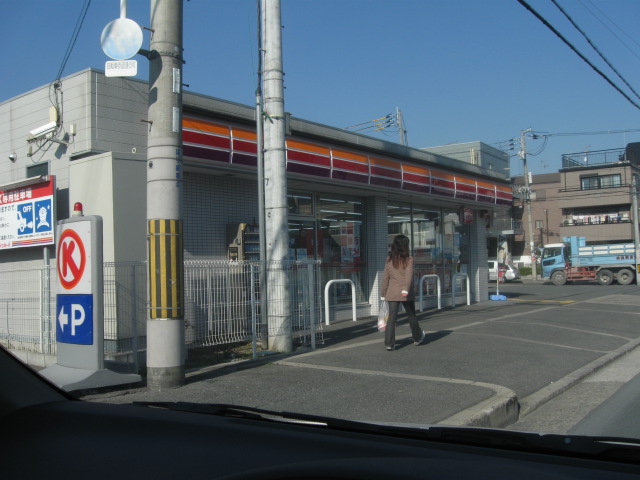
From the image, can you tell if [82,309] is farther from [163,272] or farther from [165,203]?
[165,203]

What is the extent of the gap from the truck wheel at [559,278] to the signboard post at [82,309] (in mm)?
35157

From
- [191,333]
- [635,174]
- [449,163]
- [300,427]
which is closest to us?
[300,427]

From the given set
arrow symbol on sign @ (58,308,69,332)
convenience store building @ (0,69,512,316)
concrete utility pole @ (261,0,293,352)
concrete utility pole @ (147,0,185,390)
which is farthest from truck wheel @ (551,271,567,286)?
arrow symbol on sign @ (58,308,69,332)

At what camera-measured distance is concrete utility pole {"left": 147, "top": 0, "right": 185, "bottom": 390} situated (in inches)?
263

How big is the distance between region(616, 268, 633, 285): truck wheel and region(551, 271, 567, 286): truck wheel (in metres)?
3.22

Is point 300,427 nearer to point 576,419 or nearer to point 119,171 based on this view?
point 576,419

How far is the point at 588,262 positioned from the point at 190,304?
33328mm

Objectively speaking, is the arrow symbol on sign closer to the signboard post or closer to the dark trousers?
the signboard post

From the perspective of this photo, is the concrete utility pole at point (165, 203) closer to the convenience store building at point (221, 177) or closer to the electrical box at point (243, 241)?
the convenience store building at point (221, 177)

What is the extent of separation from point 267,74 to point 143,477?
839 centimetres

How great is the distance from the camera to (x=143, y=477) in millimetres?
1821

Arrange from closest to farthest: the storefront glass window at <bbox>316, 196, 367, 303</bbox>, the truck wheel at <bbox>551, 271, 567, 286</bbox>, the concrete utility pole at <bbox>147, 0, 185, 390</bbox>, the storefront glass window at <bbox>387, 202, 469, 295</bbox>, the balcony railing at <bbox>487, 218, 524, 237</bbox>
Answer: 1. the concrete utility pole at <bbox>147, 0, 185, 390</bbox>
2. the storefront glass window at <bbox>316, 196, 367, 303</bbox>
3. the storefront glass window at <bbox>387, 202, 469, 295</bbox>
4. the truck wheel at <bbox>551, 271, 567, 286</bbox>
5. the balcony railing at <bbox>487, 218, 524, 237</bbox>

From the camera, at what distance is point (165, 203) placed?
677 cm

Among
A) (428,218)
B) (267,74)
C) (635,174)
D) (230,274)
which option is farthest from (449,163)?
(635,174)
